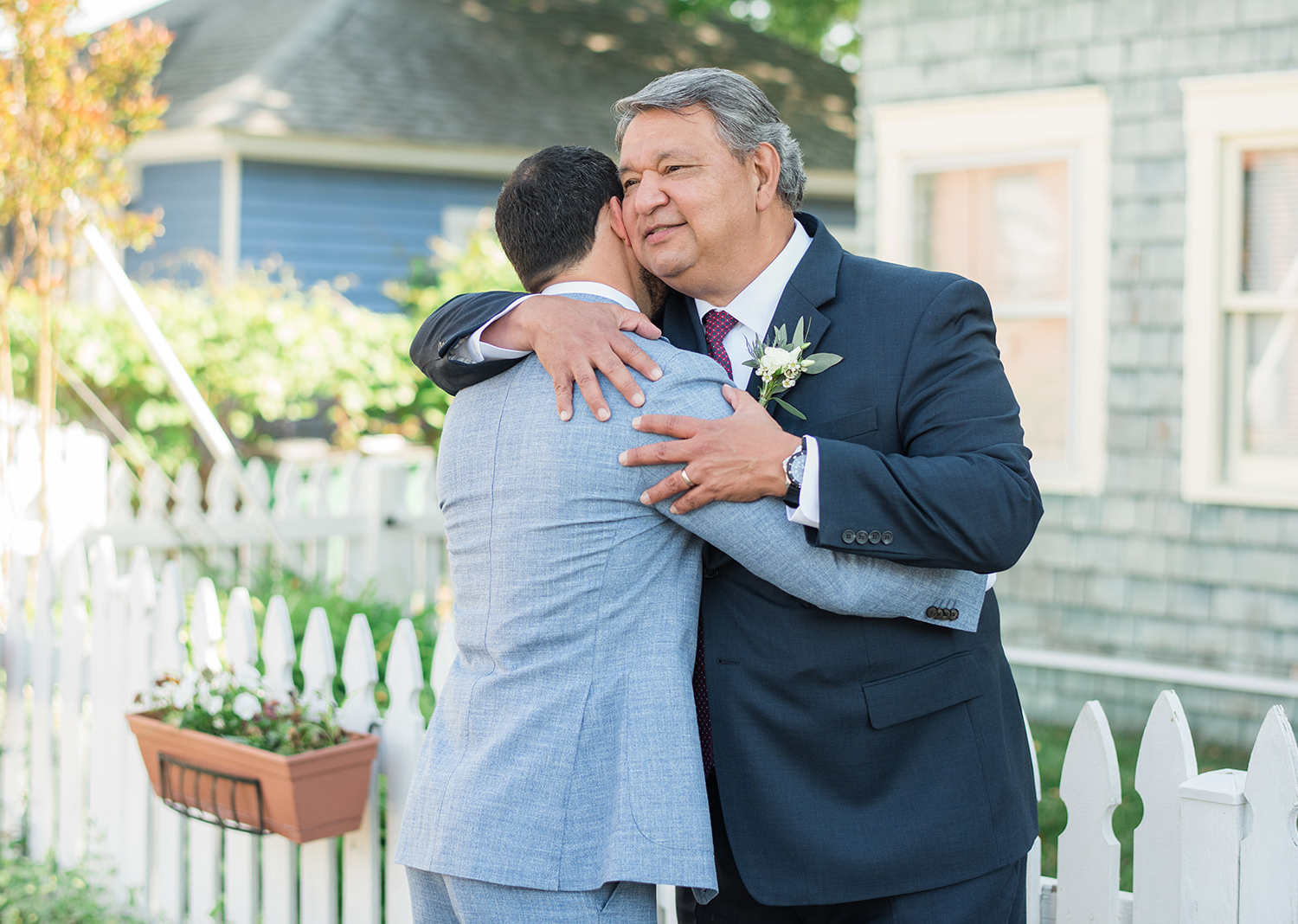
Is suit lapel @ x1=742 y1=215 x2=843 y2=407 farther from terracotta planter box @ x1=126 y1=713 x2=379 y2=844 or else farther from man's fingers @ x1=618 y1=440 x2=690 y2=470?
terracotta planter box @ x1=126 y1=713 x2=379 y2=844

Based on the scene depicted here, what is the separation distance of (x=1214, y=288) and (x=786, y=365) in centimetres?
466

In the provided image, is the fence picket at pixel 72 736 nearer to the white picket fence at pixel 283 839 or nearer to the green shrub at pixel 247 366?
the white picket fence at pixel 283 839

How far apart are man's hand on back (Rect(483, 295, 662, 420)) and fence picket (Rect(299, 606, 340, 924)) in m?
1.51

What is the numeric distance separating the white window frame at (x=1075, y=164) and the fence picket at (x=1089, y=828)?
4138mm

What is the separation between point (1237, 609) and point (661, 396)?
4924 mm

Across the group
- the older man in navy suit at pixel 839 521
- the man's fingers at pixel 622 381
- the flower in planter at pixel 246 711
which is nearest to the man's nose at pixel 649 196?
the older man in navy suit at pixel 839 521

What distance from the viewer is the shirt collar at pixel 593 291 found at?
225 centimetres

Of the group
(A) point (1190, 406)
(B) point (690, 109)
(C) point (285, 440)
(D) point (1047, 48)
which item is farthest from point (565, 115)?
(B) point (690, 109)

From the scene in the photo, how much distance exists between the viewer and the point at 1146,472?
633 cm

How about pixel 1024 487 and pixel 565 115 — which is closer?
pixel 1024 487

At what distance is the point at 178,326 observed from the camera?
9961 millimetres

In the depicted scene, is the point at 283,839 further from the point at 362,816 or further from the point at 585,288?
the point at 585,288

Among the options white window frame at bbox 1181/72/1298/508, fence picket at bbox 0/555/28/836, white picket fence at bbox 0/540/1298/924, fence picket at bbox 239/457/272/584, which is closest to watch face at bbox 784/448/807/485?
white picket fence at bbox 0/540/1298/924

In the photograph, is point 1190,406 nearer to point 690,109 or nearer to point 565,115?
point 690,109
